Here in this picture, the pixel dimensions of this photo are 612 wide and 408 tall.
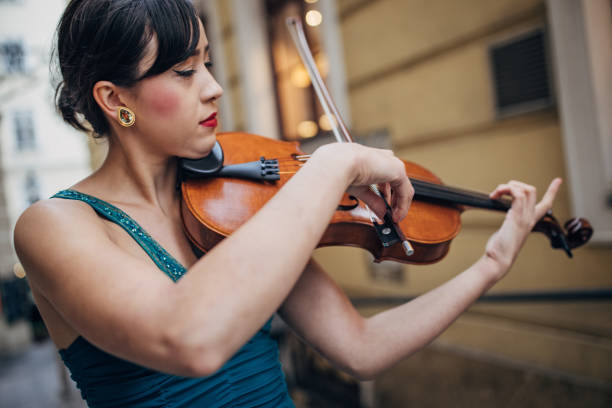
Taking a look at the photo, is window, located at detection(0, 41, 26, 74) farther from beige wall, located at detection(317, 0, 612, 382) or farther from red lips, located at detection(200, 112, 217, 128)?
red lips, located at detection(200, 112, 217, 128)

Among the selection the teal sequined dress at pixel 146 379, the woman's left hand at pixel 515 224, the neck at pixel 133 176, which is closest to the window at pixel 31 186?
the neck at pixel 133 176

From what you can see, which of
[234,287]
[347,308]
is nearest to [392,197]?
[347,308]

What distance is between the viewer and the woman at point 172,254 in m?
0.62

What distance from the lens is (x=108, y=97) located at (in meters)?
0.92

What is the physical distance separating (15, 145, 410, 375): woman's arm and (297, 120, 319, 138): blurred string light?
3.44 m

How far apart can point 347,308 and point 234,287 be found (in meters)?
0.57

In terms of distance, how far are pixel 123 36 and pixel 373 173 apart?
526 mm

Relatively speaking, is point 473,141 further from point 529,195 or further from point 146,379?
point 146,379

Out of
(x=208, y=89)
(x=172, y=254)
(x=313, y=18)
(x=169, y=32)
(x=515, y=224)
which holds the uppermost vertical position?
(x=313, y=18)

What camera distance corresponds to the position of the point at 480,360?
9.26 feet

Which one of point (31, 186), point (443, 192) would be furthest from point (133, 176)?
point (31, 186)

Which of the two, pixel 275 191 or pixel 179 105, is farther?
pixel 275 191

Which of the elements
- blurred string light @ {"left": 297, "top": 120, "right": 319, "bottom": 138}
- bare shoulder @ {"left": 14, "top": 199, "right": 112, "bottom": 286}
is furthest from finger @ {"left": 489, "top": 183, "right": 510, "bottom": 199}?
blurred string light @ {"left": 297, "top": 120, "right": 319, "bottom": 138}

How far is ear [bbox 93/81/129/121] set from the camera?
90cm
